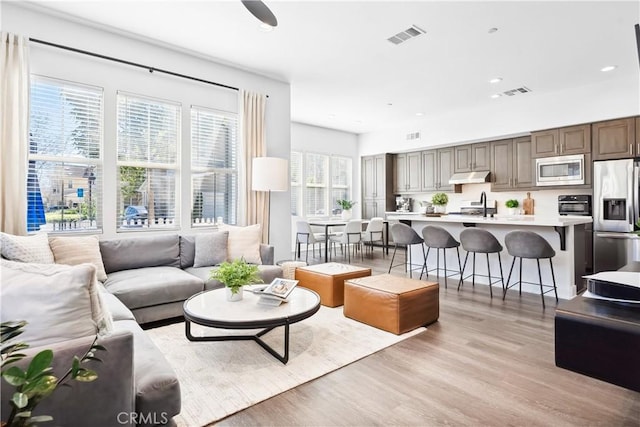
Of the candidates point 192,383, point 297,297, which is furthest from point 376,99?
point 192,383

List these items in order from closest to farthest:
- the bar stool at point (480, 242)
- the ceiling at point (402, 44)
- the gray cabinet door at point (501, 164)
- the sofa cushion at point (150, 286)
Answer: the sofa cushion at point (150, 286), the ceiling at point (402, 44), the bar stool at point (480, 242), the gray cabinet door at point (501, 164)

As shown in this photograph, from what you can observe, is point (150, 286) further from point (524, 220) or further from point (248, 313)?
point (524, 220)

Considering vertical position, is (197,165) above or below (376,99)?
below

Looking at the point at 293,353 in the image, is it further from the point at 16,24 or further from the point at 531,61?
the point at 531,61

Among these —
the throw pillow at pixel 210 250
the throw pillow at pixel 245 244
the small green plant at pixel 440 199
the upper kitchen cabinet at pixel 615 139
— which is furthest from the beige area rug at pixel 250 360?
the small green plant at pixel 440 199

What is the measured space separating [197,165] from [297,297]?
257 centimetres

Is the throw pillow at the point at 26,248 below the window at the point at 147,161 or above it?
below

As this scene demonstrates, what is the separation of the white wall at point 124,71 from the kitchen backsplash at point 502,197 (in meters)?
4.48

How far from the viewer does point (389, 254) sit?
7.72 m

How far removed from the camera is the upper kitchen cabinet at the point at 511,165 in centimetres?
632

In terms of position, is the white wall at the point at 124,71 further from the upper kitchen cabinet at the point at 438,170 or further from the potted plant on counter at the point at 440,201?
the upper kitchen cabinet at the point at 438,170

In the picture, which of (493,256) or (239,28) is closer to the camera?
(239,28)

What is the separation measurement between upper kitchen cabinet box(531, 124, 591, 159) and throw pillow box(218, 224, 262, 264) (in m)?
5.16

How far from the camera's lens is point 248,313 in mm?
2365
